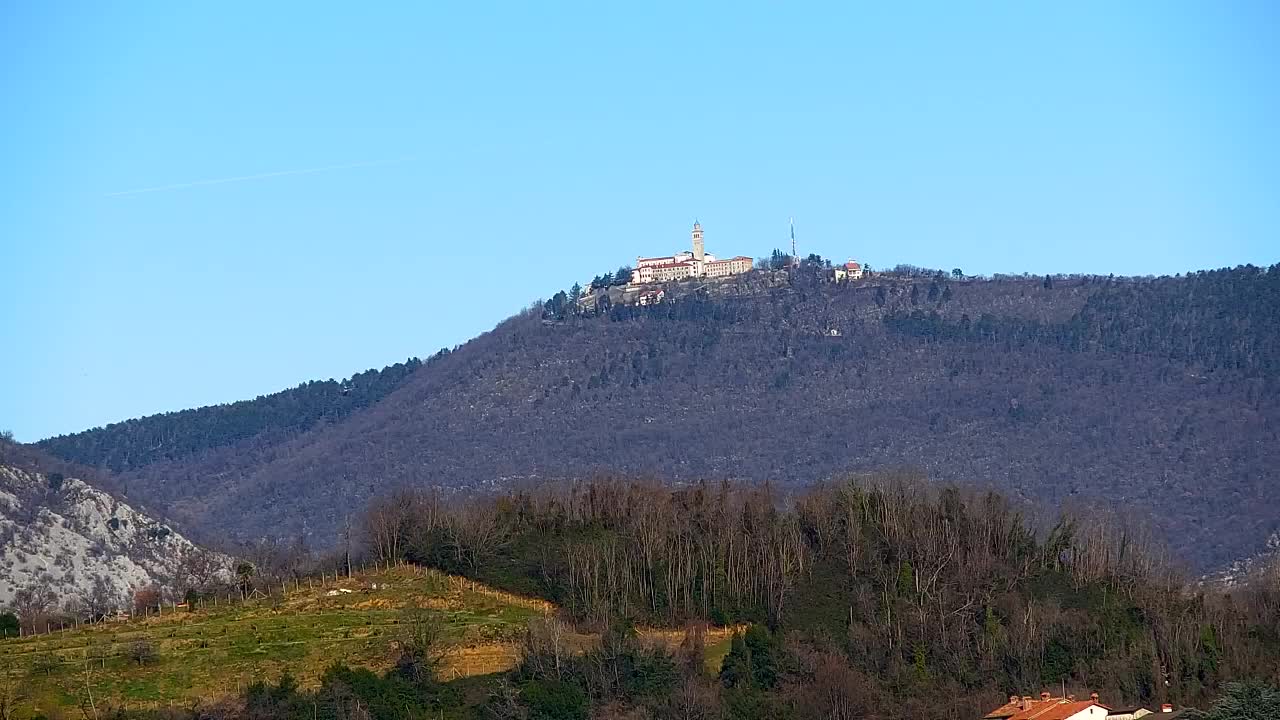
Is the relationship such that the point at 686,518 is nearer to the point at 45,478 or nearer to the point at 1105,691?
the point at 1105,691

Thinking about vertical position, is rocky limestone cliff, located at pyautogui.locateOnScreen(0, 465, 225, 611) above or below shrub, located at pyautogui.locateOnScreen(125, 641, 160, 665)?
above

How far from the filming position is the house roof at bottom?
83625 mm

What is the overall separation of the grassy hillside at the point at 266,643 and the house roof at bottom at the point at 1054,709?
1350 cm

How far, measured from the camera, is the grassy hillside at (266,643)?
86375 mm

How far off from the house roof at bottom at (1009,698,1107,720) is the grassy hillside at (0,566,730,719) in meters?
13.5

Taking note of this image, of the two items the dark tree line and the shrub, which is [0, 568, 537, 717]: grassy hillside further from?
the dark tree line

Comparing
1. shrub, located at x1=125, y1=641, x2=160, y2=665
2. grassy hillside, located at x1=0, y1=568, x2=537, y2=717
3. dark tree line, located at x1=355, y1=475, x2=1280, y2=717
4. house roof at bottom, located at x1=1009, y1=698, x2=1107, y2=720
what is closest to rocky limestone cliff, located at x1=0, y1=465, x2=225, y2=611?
dark tree line, located at x1=355, y1=475, x2=1280, y2=717

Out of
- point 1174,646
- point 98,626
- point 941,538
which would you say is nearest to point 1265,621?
point 1174,646

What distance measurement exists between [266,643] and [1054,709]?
3067cm

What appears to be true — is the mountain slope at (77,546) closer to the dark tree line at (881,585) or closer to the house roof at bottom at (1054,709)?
the dark tree line at (881,585)

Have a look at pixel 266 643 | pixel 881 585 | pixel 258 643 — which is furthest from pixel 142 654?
pixel 881 585

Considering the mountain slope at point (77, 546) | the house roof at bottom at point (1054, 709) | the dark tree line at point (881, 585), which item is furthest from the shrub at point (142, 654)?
the mountain slope at point (77, 546)

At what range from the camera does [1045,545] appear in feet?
359

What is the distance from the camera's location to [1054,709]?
85.1 meters
